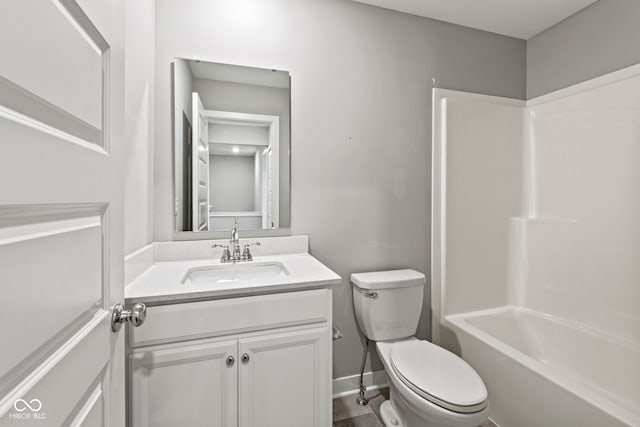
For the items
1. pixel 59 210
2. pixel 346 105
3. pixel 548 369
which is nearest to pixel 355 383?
pixel 548 369

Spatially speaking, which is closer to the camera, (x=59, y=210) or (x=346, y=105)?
(x=59, y=210)

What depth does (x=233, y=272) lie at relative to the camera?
1.49 m

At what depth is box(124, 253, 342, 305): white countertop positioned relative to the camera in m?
1.05

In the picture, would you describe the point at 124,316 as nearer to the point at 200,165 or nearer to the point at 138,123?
the point at 138,123

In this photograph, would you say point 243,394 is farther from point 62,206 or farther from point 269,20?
point 269,20

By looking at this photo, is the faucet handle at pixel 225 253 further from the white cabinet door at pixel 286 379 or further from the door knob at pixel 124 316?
the door knob at pixel 124 316

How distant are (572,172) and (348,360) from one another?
1915mm

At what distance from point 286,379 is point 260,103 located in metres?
1.41

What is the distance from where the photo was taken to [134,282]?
118cm

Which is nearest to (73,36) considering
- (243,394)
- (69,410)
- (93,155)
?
(93,155)

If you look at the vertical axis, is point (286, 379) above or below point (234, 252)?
below

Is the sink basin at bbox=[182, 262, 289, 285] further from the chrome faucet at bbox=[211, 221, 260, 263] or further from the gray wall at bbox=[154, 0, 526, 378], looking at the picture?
the gray wall at bbox=[154, 0, 526, 378]

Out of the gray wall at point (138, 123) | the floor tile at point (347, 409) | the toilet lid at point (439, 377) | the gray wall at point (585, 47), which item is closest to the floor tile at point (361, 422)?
the floor tile at point (347, 409)

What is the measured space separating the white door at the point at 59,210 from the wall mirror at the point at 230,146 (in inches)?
34.3
